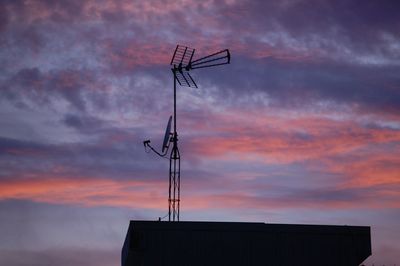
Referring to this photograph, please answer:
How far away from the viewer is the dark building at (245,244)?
26.5 m

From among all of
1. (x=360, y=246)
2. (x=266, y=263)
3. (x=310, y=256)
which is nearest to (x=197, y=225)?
(x=266, y=263)

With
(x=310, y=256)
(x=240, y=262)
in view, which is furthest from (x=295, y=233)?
(x=240, y=262)

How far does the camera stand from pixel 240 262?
27.0 meters

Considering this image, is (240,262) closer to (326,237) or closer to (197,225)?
(197,225)

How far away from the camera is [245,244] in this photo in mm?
27047

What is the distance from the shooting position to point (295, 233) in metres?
27.4

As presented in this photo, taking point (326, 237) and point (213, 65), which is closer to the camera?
point (326, 237)

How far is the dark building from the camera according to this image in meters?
26.5

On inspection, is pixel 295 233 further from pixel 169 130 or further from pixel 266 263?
pixel 169 130

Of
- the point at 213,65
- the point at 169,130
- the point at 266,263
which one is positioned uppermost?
the point at 213,65

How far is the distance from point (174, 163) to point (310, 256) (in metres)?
8.63

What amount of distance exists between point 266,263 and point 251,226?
6.24ft

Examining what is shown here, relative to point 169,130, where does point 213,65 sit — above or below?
above

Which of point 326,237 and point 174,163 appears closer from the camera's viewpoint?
point 326,237
